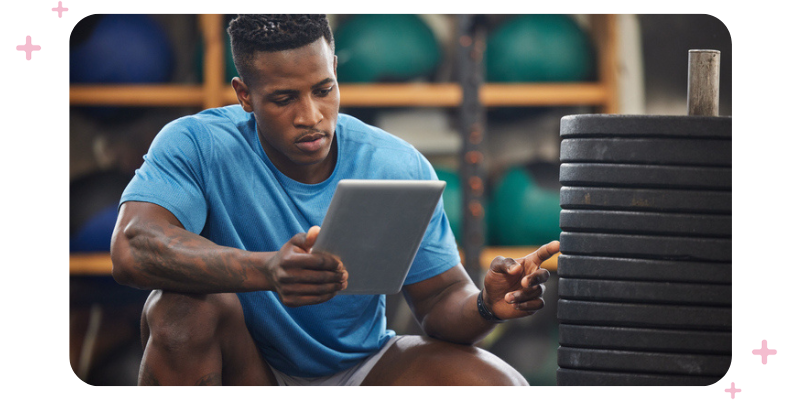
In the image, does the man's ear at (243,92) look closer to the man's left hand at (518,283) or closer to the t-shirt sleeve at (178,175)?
the t-shirt sleeve at (178,175)

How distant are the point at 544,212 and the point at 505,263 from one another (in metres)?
0.59

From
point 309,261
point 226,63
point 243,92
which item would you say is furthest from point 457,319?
point 226,63

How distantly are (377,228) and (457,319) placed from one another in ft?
0.89

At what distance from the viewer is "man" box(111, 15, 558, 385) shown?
125 centimetres

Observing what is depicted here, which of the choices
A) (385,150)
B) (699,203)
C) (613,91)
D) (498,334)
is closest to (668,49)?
(613,91)

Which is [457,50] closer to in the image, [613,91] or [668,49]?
[613,91]

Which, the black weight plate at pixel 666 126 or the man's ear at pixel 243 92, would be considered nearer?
the black weight plate at pixel 666 126

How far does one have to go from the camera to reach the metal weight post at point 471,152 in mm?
1894

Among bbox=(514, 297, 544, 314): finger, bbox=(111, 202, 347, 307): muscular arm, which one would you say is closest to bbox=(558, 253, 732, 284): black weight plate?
bbox=(514, 297, 544, 314): finger

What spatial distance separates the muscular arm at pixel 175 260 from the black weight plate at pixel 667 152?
57 cm

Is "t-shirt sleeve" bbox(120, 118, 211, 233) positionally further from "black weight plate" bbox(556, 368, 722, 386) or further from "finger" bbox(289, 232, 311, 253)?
"black weight plate" bbox(556, 368, 722, 386)

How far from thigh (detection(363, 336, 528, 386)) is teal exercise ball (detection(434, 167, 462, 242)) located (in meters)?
0.49

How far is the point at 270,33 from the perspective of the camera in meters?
1.38
